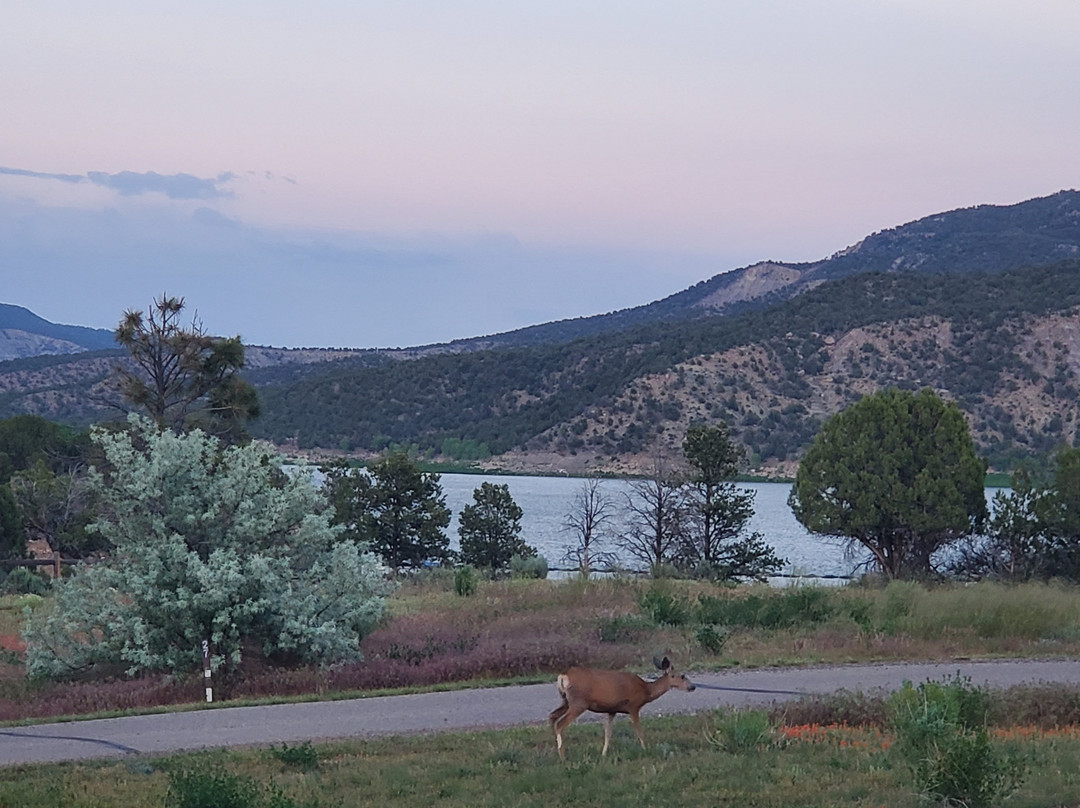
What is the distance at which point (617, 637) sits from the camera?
17344 millimetres

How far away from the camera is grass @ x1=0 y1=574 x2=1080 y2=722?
48.2 feet

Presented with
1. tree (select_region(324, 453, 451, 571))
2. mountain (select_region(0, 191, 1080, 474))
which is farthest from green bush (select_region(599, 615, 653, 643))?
mountain (select_region(0, 191, 1080, 474))

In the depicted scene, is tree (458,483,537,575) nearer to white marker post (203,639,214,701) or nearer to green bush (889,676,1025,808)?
white marker post (203,639,214,701)

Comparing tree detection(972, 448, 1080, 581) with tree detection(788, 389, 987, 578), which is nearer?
tree detection(972, 448, 1080, 581)

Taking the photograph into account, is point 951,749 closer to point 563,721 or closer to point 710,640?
point 563,721

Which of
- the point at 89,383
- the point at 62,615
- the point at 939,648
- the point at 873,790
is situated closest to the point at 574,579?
the point at 939,648

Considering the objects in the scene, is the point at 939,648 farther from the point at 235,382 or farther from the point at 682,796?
the point at 235,382

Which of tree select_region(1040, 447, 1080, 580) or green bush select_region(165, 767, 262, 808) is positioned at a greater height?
green bush select_region(165, 767, 262, 808)

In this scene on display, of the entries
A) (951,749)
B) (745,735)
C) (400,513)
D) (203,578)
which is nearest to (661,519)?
(400,513)

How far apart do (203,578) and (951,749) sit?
10280 millimetres

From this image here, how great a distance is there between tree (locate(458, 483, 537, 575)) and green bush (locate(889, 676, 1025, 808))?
30.1m

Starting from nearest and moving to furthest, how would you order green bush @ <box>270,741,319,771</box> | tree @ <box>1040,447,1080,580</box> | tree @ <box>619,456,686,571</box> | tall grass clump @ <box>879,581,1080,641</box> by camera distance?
green bush @ <box>270,741,319,771</box> < tall grass clump @ <box>879,581,1080,641</box> < tree @ <box>1040,447,1080,580</box> < tree @ <box>619,456,686,571</box>

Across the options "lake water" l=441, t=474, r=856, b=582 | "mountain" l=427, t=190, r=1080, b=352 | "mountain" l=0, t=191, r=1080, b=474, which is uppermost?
"mountain" l=427, t=190, r=1080, b=352

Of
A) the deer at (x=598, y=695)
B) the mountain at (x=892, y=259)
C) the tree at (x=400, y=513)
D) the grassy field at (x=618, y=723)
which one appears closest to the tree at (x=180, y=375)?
the grassy field at (x=618, y=723)
